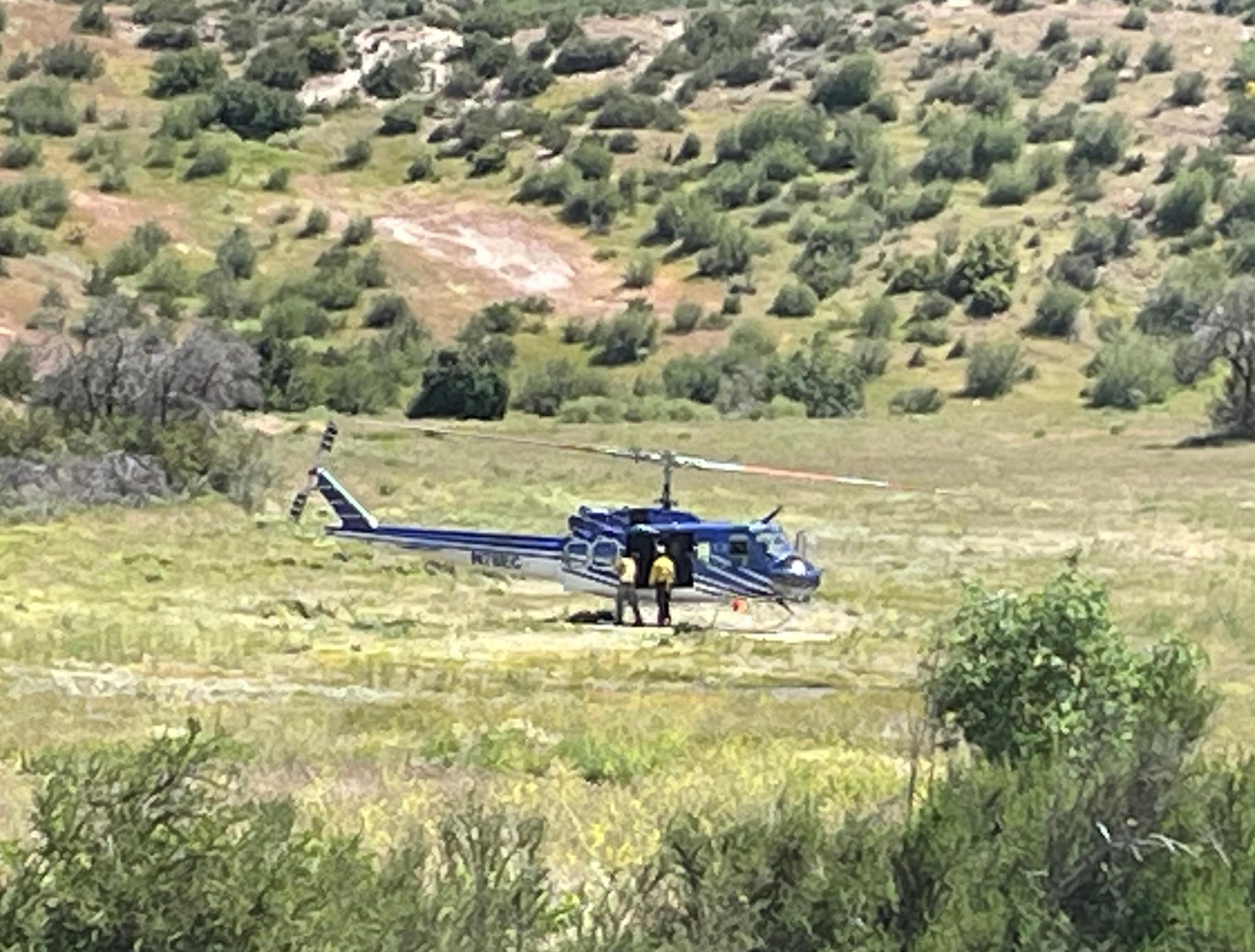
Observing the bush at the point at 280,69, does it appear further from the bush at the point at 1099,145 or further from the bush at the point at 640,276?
the bush at the point at 1099,145

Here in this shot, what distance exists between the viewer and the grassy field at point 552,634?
14.7 meters

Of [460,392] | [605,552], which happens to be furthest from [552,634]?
[460,392]

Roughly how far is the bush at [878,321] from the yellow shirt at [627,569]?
39.6 m

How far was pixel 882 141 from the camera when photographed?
79.4 metres

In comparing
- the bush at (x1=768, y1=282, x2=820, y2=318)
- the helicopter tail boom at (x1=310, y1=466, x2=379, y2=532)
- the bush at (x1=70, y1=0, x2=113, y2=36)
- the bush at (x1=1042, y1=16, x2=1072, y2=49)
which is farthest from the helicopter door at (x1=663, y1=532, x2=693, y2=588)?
the bush at (x1=70, y1=0, x2=113, y2=36)

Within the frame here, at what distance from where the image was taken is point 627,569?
81.3ft

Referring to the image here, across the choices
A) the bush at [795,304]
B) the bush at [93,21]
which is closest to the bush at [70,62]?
the bush at [93,21]

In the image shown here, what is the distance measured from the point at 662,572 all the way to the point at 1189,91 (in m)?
61.5

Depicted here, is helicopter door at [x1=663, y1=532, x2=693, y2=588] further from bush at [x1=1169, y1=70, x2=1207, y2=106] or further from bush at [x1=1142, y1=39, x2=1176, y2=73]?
bush at [x1=1142, y1=39, x2=1176, y2=73]

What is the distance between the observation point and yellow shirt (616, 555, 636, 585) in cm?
2480

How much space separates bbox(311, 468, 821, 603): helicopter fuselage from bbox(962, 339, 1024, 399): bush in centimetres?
3337

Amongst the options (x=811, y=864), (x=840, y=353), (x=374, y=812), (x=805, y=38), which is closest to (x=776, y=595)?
(x=374, y=812)

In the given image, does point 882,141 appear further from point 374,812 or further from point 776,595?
point 374,812

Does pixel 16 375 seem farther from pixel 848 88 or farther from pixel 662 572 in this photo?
pixel 848 88
